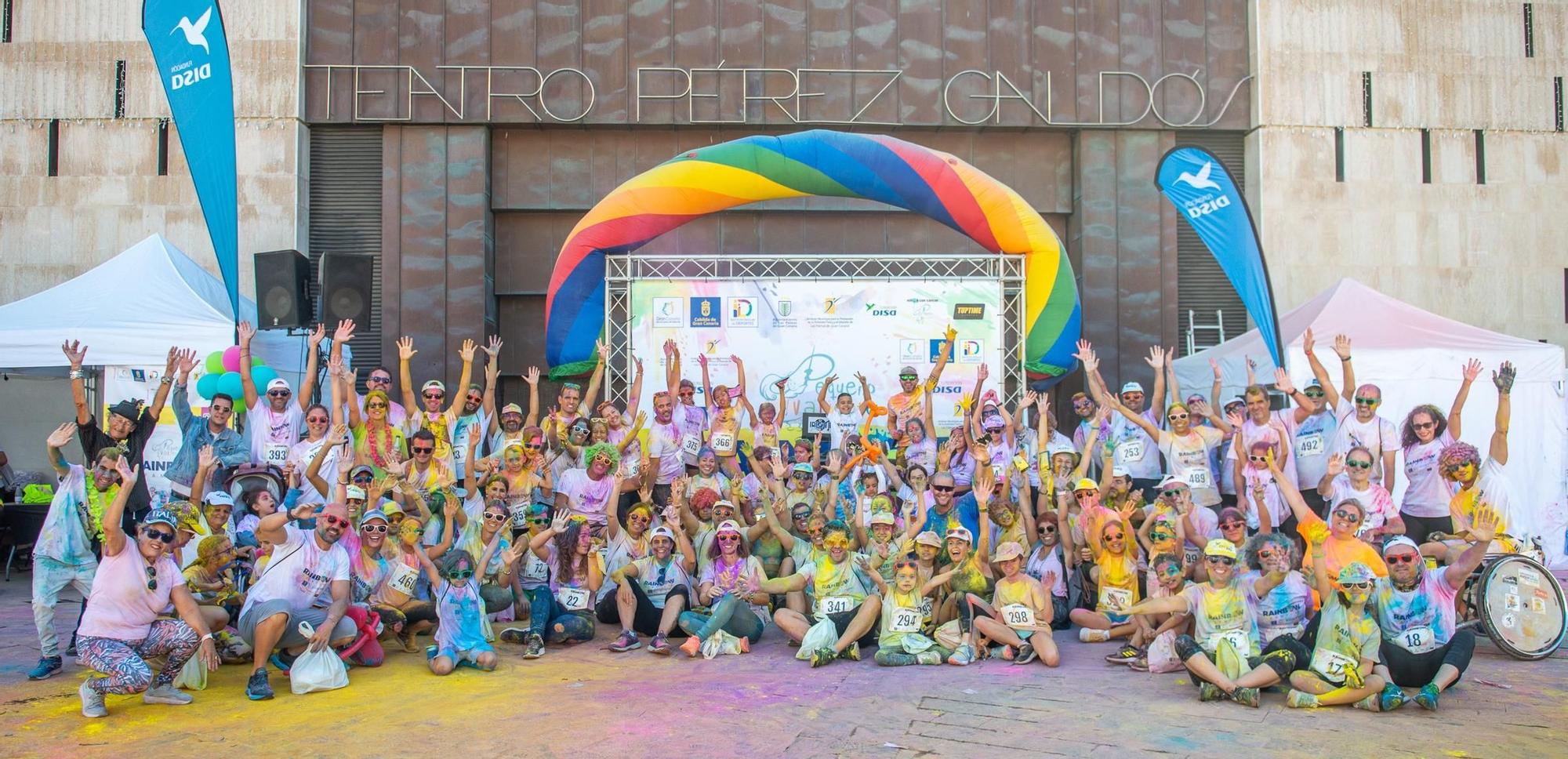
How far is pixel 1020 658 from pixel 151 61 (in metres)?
13.6

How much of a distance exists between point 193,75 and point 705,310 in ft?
16.4

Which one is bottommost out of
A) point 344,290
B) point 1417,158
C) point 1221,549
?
point 1221,549

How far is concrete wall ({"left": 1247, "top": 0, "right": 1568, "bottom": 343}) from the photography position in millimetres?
15953

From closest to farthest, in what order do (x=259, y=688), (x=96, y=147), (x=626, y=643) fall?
(x=259, y=688) < (x=626, y=643) < (x=96, y=147)

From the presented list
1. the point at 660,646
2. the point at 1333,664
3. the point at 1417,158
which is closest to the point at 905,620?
the point at 660,646

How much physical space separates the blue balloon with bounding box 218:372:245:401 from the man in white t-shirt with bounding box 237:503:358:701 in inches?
122

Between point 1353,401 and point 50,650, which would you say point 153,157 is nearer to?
point 50,650

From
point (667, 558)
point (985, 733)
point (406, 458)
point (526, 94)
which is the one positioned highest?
point (526, 94)

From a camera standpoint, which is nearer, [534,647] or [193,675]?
[193,675]

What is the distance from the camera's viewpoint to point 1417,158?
16.1 m

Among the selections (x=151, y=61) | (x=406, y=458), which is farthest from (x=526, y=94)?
(x=406, y=458)

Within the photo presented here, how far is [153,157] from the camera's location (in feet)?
50.8

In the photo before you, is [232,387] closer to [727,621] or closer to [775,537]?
[775,537]

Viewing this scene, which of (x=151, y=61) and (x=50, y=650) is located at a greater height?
(x=151, y=61)
